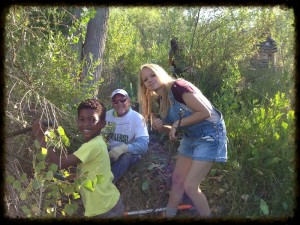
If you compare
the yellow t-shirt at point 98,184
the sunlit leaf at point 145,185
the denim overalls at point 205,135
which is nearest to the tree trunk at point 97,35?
the sunlit leaf at point 145,185

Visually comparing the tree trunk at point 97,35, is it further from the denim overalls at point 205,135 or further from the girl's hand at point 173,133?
the girl's hand at point 173,133

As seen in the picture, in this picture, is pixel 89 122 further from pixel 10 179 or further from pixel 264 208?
pixel 264 208

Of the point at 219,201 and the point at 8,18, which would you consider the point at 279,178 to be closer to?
the point at 219,201

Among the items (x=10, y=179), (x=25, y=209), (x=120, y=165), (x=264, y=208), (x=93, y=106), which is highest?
(x=93, y=106)

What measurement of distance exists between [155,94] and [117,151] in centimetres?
69

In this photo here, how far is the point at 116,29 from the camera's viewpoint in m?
6.56

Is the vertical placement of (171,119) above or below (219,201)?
above

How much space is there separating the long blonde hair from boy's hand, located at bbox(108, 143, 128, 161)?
431 millimetres

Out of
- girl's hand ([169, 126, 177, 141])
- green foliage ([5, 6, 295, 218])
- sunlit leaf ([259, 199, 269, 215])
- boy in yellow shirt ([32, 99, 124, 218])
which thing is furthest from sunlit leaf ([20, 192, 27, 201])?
sunlit leaf ([259, 199, 269, 215])

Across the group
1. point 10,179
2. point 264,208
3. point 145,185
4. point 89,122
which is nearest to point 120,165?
point 145,185

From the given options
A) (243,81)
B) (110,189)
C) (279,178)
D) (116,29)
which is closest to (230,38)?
(243,81)

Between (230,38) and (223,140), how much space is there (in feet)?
8.21

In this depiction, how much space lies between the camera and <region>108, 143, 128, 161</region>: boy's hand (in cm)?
405

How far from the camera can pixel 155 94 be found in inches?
147
